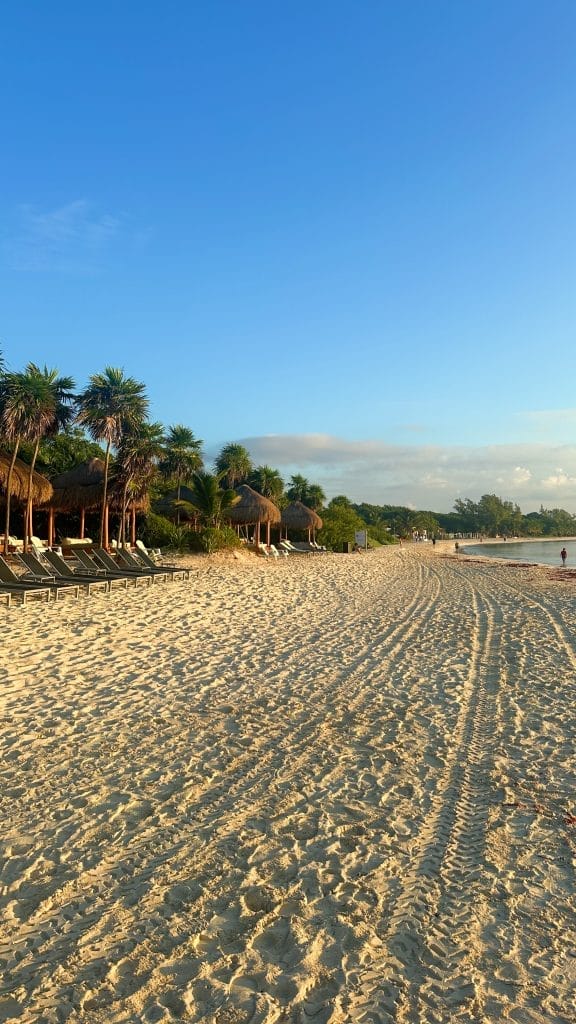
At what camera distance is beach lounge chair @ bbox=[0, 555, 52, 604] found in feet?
33.1

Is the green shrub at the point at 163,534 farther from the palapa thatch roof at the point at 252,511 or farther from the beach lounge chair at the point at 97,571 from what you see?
the beach lounge chair at the point at 97,571

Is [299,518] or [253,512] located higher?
[253,512]

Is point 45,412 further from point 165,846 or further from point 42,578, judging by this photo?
point 165,846

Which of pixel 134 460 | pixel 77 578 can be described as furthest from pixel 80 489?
pixel 77 578

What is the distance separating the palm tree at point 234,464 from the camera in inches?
1464

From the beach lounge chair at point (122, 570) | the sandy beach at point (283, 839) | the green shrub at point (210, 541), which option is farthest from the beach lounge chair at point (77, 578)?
the green shrub at point (210, 541)

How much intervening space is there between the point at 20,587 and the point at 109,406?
12791mm

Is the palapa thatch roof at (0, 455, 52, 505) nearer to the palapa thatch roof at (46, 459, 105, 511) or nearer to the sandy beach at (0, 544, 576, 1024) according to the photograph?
the palapa thatch roof at (46, 459, 105, 511)

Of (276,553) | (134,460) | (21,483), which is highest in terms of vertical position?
(134,460)

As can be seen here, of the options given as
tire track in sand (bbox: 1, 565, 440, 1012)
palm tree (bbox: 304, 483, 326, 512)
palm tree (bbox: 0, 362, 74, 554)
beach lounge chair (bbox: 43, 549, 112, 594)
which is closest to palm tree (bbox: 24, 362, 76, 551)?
palm tree (bbox: 0, 362, 74, 554)

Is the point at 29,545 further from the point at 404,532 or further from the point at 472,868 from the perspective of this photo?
the point at 404,532

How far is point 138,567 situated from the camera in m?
15.3

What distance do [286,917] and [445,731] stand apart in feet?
8.56

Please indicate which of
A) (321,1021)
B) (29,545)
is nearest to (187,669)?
(321,1021)
